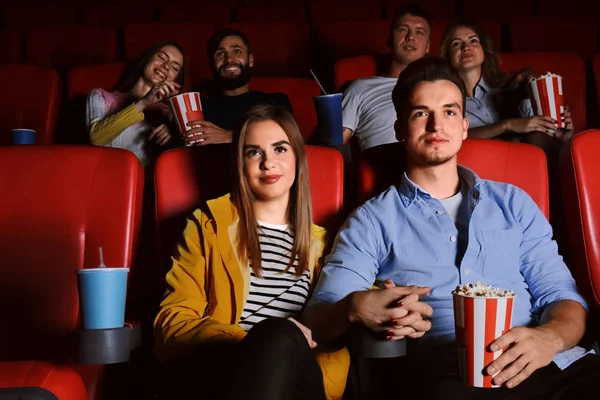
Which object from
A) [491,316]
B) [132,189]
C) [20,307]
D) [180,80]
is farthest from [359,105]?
[491,316]

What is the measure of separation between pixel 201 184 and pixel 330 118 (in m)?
0.36

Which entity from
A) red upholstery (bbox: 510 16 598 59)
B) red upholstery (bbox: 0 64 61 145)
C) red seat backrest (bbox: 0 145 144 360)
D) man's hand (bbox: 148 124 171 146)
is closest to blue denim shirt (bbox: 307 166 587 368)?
red seat backrest (bbox: 0 145 144 360)

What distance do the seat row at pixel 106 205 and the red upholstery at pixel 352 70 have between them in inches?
37.4

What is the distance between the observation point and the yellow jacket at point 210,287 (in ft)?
3.12

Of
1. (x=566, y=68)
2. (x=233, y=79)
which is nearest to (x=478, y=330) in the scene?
(x=233, y=79)

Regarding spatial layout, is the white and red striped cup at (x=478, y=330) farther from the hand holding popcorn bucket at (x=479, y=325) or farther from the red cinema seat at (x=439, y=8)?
the red cinema seat at (x=439, y=8)

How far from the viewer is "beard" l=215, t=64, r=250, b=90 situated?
6.66 ft

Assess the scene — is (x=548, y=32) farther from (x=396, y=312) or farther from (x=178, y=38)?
(x=396, y=312)

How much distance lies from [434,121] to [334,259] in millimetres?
274

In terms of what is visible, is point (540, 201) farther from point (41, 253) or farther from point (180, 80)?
point (180, 80)

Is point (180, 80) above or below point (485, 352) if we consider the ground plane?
above

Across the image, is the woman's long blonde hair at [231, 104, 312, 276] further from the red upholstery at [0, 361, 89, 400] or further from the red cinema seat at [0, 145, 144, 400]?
the red upholstery at [0, 361, 89, 400]

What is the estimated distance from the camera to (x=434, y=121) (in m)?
1.09

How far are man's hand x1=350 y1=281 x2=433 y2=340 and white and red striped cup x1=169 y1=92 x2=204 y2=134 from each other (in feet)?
2.57
